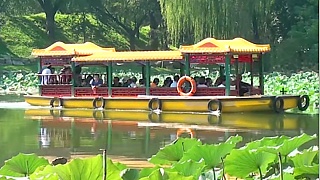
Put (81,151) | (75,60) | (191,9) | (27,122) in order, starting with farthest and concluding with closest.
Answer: (191,9) → (75,60) → (27,122) → (81,151)

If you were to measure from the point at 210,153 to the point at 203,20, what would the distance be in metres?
22.0

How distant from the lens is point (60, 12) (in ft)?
140

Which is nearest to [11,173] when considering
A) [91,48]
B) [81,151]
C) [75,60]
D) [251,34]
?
[81,151]

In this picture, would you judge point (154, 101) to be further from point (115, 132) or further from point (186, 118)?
point (115, 132)

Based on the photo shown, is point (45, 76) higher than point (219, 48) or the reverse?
the reverse

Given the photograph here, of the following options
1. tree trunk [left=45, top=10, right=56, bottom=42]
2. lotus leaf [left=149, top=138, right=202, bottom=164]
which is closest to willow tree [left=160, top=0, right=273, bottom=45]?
tree trunk [left=45, top=10, right=56, bottom=42]

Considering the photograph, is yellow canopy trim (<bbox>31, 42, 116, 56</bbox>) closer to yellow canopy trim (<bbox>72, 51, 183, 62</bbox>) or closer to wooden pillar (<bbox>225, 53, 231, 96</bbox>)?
yellow canopy trim (<bbox>72, 51, 183, 62</bbox>)

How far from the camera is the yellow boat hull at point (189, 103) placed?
1719cm

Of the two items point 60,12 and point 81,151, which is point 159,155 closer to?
point 81,151

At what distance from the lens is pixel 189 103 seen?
693 inches

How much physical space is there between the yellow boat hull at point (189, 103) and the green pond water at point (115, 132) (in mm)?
300

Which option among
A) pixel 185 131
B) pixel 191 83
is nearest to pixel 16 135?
pixel 185 131

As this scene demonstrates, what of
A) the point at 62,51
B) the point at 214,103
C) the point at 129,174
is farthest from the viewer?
the point at 62,51

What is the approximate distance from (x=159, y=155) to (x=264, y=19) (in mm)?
24336
